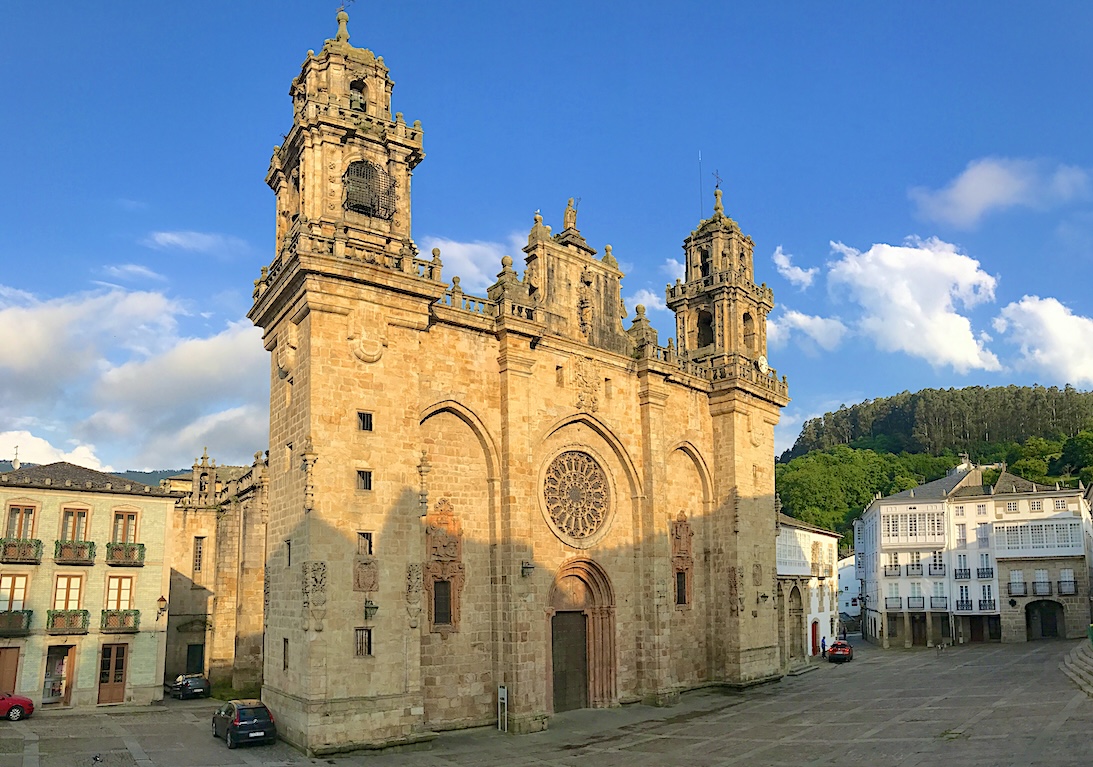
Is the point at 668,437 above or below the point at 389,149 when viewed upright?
below

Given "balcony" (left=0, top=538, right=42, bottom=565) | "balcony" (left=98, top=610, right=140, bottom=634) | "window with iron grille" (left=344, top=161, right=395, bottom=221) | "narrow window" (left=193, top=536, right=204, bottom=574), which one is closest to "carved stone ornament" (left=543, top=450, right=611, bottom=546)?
"window with iron grille" (left=344, top=161, right=395, bottom=221)

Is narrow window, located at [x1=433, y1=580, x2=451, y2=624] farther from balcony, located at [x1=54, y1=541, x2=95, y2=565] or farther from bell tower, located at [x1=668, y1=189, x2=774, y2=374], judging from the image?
bell tower, located at [x1=668, y1=189, x2=774, y2=374]

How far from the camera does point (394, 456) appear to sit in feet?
82.8

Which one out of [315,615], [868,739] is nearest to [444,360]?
[315,615]

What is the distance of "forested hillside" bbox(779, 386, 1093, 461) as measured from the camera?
113 metres

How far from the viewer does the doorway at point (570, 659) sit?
101ft

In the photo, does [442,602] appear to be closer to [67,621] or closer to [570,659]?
[570,659]

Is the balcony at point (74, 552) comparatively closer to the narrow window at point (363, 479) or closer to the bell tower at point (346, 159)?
the bell tower at point (346, 159)

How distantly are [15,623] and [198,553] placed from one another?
11.9 meters

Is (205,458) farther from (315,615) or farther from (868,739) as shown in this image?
(868,739)

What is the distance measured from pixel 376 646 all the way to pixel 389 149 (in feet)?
51.0

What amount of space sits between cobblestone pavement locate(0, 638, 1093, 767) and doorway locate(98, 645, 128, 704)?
1.91 meters

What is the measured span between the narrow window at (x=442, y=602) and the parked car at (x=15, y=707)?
14.3 metres

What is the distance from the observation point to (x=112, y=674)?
33281mm
